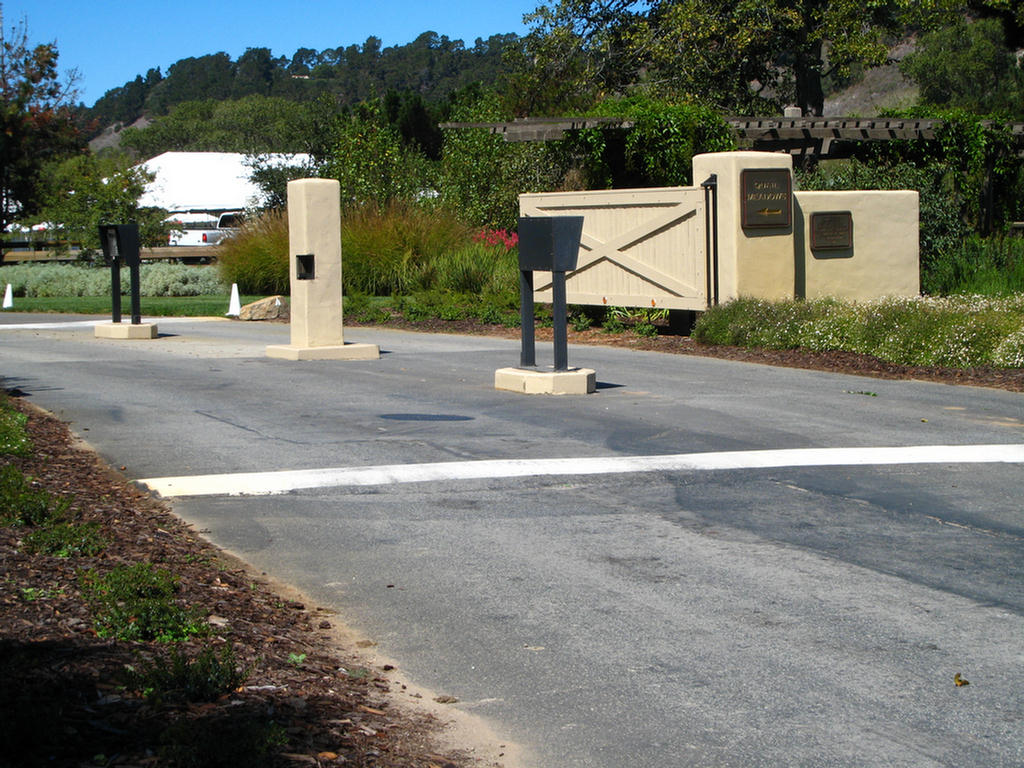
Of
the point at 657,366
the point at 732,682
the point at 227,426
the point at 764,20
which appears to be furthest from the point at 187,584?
the point at 764,20

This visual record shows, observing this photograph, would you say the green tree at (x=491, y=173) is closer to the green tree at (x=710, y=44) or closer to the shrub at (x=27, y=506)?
the green tree at (x=710, y=44)

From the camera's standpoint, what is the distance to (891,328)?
14.2 metres

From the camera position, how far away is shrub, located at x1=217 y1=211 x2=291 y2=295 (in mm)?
27656

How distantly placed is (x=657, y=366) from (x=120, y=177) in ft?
83.8

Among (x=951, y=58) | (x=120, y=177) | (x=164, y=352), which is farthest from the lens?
(x=951, y=58)

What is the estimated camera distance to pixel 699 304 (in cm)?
1680

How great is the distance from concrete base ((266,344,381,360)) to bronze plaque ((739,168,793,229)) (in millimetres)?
5489

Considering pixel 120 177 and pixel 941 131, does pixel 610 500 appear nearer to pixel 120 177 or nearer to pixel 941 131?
pixel 941 131

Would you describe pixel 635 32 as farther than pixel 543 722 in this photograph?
Yes

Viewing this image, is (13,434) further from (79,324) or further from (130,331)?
(79,324)

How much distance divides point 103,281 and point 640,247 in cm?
1833

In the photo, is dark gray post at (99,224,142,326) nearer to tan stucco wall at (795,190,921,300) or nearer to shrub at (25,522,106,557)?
tan stucco wall at (795,190,921,300)

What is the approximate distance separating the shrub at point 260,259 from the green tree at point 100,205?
6438mm

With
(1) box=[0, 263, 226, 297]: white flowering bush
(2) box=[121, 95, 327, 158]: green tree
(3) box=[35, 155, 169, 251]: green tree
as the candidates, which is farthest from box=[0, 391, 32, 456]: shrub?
(2) box=[121, 95, 327, 158]: green tree
